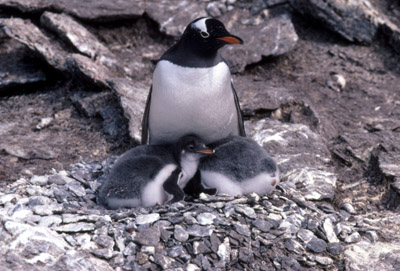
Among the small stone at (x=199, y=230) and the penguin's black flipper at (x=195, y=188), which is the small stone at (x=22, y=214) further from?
the penguin's black flipper at (x=195, y=188)

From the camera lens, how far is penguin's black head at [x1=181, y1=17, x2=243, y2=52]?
3631 millimetres

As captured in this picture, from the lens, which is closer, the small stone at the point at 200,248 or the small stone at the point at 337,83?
the small stone at the point at 200,248

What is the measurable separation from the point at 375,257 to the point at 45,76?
3947 millimetres

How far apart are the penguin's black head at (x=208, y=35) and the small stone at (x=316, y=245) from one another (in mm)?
1373

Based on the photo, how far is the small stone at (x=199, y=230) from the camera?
127 inches

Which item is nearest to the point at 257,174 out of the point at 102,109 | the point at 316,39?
the point at 102,109

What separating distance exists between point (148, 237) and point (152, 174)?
543 mm

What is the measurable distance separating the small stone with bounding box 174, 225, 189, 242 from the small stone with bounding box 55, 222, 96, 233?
477 mm

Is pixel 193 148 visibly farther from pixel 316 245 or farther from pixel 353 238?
pixel 353 238

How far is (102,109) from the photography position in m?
5.38

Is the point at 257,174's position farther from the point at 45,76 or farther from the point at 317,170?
the point at 45,76

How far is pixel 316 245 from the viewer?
3.36 metres

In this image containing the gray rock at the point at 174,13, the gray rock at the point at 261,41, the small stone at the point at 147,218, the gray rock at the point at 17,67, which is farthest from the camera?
the gray rock at the point at 174,13

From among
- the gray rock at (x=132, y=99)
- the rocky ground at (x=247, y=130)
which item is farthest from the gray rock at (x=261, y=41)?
the gray rock at (x=132, y=99)
